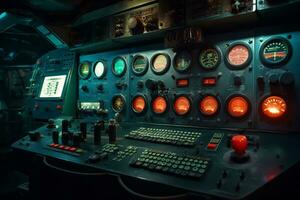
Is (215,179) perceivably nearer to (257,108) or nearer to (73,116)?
(257,108)

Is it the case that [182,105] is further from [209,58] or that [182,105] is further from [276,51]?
[276,51]

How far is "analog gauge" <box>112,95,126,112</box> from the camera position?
2244mm

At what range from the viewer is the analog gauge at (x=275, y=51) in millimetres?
1522

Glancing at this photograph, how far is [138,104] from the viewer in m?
2.17

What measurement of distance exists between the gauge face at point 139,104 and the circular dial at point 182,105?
0.29 m

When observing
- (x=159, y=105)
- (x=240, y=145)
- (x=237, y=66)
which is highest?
(x=237, y=66)

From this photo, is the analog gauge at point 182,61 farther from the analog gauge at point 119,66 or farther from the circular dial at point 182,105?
Result: the analog gauge at point 119,66

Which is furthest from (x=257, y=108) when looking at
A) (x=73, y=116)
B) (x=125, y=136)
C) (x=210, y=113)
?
(x=73, y=116)

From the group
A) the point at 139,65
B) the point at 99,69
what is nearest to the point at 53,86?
the point at 99,69

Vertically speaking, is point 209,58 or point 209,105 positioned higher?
point 209,58

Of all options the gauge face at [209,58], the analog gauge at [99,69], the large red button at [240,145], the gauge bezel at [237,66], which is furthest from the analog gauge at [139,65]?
the large red button at [240,145]

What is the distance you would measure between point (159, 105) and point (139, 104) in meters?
0.20

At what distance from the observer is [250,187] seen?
0.98m

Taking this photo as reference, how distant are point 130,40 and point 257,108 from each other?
1.17 meters
